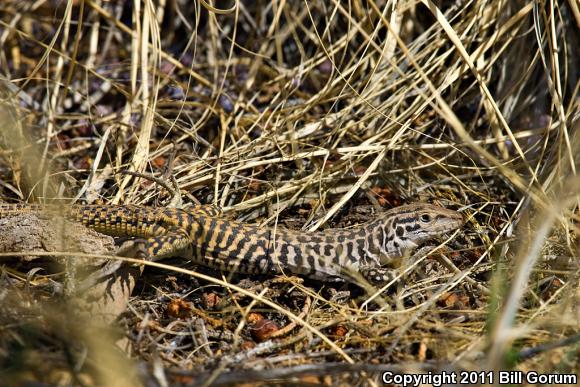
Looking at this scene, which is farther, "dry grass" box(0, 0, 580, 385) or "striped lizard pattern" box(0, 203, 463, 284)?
"striped lizard pattern" box(0, 203, 463, 284)

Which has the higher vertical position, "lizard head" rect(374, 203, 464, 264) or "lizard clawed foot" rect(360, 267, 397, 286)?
"lizard head" rect(374, 203, 464, 264)

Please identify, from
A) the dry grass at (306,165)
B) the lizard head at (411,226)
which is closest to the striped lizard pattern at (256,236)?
the lizard head at (411,226)

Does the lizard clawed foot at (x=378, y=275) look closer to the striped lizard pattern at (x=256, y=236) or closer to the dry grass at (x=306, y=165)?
the striped lizard pattern at (x=256, y=236)

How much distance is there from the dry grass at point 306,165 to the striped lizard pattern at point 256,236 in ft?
0.46

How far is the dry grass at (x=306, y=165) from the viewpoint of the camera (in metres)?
3.27

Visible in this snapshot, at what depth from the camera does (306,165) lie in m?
5.04

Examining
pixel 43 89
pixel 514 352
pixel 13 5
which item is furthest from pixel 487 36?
pixel 13 5

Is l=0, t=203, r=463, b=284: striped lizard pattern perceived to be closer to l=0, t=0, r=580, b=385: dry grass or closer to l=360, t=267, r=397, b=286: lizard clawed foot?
l=360, t=267, r=397, b=286: lizard clawed foot

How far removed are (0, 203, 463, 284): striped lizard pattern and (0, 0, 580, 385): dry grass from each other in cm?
14

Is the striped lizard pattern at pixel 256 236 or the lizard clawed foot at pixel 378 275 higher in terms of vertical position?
the striped lizard pattern at pixel 256 236

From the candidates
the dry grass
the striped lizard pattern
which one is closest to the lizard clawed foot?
the striped lizard pattern

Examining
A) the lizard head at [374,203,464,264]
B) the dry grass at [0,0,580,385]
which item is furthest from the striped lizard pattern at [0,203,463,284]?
the dry grass at [0,0,580,385]

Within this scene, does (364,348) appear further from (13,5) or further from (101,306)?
(13,5)

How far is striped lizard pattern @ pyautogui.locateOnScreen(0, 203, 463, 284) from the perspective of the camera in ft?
13.8
